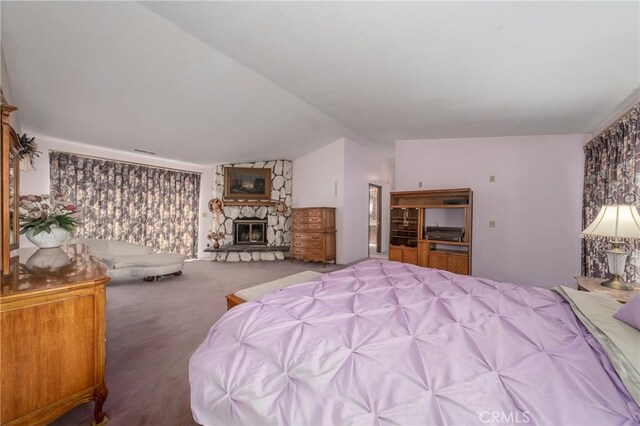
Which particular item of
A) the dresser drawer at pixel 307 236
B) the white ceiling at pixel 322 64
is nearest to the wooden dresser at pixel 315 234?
the dresser drawer at pixel 307 236

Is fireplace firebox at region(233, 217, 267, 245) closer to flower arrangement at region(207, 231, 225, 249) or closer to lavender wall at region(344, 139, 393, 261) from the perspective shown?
flower arrangement at region(207, 231, 225, 249)

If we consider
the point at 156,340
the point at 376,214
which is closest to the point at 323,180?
the point at 376,214

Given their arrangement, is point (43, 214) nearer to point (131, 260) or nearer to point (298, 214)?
point (131, 260)

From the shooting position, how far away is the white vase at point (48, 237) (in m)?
2.07

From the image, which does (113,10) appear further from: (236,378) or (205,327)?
(205,327)

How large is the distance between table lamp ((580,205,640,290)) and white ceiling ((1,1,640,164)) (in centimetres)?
123

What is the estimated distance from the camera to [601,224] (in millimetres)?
2184

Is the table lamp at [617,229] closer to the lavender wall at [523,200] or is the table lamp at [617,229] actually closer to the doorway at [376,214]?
the lavender wall at [523,200]

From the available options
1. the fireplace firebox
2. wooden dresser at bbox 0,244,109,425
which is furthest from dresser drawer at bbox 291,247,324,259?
wooden dresser at bbox 0,244,109,425

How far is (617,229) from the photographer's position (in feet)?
6.78

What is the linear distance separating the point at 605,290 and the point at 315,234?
14.6 feet

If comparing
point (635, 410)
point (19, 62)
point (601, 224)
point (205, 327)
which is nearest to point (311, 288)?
point (635, 410)

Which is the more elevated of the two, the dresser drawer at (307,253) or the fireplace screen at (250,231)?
the fireplace screen at (250,231)

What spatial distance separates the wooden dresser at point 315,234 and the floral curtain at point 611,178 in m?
4.23
